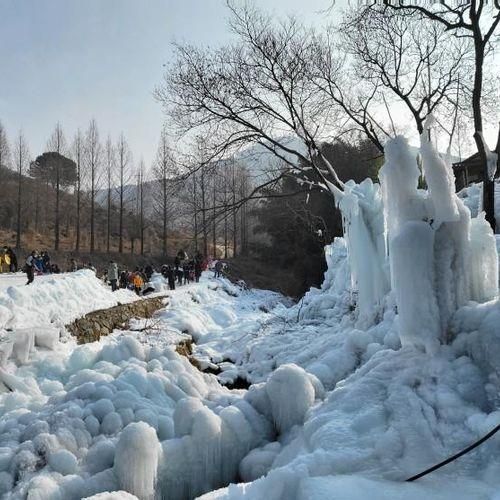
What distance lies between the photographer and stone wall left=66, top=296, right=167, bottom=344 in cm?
1222

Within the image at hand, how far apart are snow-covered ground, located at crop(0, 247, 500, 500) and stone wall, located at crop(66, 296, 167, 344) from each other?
3.77 metres

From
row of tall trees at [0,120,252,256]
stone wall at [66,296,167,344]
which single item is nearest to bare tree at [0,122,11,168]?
row of tall trees at [0,120,252,256]

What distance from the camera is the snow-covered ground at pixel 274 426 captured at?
11.0 feet

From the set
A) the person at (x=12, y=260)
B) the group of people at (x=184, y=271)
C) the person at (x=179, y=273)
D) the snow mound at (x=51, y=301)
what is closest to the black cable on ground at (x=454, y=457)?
the snow mound at (x=51, y=301)

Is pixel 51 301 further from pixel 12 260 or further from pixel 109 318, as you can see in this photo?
pixel 12 260

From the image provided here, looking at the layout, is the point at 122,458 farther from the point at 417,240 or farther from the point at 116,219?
the point at 116,219

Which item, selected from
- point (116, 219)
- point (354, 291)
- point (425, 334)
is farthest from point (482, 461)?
point (116, 219)

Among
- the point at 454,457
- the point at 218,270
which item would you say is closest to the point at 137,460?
the point at 454,457

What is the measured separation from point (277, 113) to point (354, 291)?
15.2ft

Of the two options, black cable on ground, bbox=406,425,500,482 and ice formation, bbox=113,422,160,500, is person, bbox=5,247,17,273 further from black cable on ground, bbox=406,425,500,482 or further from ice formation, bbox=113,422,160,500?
black cable on ground, bbox=406,425,500,482

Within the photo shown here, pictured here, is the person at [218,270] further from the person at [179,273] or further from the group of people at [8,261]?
the group of people at [8,261]

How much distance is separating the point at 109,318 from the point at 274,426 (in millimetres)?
10093

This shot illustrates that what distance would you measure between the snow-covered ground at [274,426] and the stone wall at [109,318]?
377 centimetres

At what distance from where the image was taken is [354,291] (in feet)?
36.3
